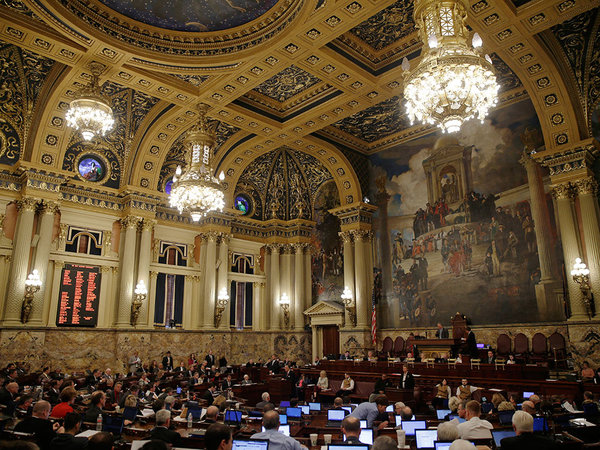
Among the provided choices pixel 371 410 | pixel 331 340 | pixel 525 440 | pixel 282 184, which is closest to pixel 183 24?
pixel 282 184

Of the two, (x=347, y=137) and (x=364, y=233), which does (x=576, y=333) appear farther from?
(x=347, y=137)

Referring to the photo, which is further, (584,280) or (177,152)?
(177,152)

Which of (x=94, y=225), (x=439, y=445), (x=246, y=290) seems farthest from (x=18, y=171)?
(x=439, y=445)

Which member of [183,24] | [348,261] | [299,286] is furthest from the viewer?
[299,286]

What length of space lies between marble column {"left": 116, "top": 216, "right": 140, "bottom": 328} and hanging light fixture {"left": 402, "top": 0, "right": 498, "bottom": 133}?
1380 centimetres

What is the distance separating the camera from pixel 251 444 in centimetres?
478

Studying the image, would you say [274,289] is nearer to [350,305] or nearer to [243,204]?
[350,305]

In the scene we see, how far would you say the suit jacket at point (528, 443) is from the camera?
425 cm

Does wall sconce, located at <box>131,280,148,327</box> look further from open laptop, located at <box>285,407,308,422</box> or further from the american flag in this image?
open laptop, located at <box>285,407,308,422</box>

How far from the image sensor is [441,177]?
1998 centimetres

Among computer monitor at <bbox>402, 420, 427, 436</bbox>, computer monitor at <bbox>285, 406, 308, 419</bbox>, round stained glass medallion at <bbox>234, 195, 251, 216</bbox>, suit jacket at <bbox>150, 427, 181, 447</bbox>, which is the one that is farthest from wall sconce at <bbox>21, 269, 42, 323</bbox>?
computer monitor at <bbox>402, 420, 427, 436</bbox>

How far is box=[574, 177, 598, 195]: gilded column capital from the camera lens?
15219mm

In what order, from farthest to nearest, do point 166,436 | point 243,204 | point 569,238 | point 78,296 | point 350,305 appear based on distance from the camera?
Answer: point 243,204
point 350,305
point 78,296
point 569,238
point 166,436

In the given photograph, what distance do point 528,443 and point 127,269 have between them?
16.9 meters
